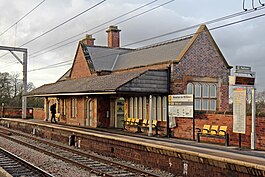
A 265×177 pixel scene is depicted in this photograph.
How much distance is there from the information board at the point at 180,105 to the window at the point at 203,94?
2639mm

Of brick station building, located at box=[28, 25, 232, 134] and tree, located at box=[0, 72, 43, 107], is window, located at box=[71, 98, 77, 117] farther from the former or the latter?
tree, located at box=[0, 72, 43, 107]

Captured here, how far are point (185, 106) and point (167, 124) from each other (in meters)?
1.98

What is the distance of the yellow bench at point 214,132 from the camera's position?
50.7 feet

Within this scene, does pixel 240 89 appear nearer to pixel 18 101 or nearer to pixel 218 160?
pixel 218 160

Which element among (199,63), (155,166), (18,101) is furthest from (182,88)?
(18,101)

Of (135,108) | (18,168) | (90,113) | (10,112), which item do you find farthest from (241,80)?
(10,112)

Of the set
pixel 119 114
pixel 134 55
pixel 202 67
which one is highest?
pixel 134 55

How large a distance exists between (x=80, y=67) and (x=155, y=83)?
456 inches

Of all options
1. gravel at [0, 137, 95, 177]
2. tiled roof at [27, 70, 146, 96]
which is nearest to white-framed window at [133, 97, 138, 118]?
tiled roof at [27, 70, 146, 96]

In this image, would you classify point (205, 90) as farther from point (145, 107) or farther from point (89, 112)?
point (89, 112)

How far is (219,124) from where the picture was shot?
650 inches

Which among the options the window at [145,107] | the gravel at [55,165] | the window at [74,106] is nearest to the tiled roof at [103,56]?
the window at [74,106]

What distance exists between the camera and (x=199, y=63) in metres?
22.2

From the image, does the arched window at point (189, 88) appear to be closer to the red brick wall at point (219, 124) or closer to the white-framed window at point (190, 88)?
the white-framed window at point (190, 88)
